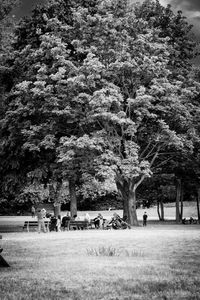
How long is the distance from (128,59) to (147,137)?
19.7 feet

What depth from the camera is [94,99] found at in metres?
30.8

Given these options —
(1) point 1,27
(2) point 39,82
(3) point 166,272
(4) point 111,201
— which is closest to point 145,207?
(4) point 111,201

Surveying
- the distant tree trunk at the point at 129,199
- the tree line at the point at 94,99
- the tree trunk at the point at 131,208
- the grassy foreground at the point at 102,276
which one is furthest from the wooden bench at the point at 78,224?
the grassy foreground at the point at 102,276

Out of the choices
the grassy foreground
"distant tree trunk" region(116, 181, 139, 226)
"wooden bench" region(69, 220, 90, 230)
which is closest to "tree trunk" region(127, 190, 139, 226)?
"distant tree trunk" region(116, 181, 139, 226)

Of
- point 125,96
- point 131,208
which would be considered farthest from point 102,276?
point 125,96

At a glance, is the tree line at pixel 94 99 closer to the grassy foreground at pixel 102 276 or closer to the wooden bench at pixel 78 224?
the wooden bench at pixel 78 224

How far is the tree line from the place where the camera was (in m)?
32.0

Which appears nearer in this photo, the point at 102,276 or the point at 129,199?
the point at 102,276

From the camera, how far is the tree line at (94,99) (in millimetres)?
31984

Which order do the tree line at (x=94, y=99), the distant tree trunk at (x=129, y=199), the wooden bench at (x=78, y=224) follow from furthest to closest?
1. the distant tree trunk at (x=129, y=199)
2. the wooden bench at (x=78, y=224)
3. the tree line at (x=94, y=99)

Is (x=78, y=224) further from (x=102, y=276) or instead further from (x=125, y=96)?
(x=102, y=276)


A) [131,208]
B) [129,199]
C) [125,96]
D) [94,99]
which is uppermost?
[125,96]

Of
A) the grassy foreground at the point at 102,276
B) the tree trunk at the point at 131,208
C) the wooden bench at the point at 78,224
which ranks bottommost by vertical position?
the grassy foreground at the point at 102,276

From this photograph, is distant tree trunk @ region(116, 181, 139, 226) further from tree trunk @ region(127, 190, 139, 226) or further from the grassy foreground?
the grassy foreground
